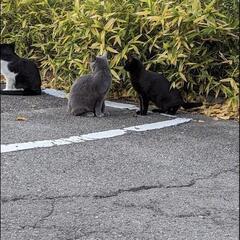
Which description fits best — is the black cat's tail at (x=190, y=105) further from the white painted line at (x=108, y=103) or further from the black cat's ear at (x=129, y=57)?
the black cat's ear at (x=129, y=57)

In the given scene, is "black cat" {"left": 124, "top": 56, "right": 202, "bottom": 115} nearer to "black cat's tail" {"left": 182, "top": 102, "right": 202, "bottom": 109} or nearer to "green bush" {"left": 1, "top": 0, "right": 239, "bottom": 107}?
"black cat's tail" {"left": 182, "top": 102, "right": 202, "bottom": 109}

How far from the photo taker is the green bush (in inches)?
285

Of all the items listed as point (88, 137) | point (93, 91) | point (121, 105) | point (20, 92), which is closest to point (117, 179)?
point (88, 137)

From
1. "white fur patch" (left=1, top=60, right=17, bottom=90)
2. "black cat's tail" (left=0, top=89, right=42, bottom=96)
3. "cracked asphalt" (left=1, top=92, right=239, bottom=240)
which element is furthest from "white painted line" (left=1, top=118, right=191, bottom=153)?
"white fur patch" (left=1, top=60, right=17, bottom=90)

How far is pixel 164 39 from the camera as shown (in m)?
7.52

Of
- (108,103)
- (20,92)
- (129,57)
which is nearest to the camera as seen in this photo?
(129,57)

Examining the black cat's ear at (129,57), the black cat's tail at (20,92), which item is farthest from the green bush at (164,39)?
the black cat's tail at (20,92)

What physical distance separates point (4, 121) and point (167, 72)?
2.42m

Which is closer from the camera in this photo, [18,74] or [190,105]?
[190,105]

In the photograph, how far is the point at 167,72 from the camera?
7684mm

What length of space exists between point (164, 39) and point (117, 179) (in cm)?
338

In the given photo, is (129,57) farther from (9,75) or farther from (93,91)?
(9,75)

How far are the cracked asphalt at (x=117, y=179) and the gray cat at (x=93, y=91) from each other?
18cm

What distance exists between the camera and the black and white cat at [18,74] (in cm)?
829
